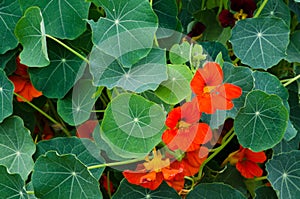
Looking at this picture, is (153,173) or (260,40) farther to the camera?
(260,40)

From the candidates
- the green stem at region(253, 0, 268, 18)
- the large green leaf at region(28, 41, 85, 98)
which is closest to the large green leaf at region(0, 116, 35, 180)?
the large green leaf at region(28, 41, 85, 98)

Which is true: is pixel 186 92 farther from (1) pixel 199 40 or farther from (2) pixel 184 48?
(1) pixel 199 40

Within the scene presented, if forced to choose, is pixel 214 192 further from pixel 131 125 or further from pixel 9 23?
pixel 9 23

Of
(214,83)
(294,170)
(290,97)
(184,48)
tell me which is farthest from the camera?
(290,97)

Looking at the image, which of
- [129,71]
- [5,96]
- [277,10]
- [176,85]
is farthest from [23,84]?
[277,10]

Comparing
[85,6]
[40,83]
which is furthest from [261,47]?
[40,83]

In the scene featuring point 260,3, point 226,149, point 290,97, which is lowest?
point 226,149

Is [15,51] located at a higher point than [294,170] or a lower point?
higher

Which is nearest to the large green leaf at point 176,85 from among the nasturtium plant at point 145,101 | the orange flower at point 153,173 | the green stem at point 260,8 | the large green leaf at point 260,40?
the nasturtium plant at point 145,101
